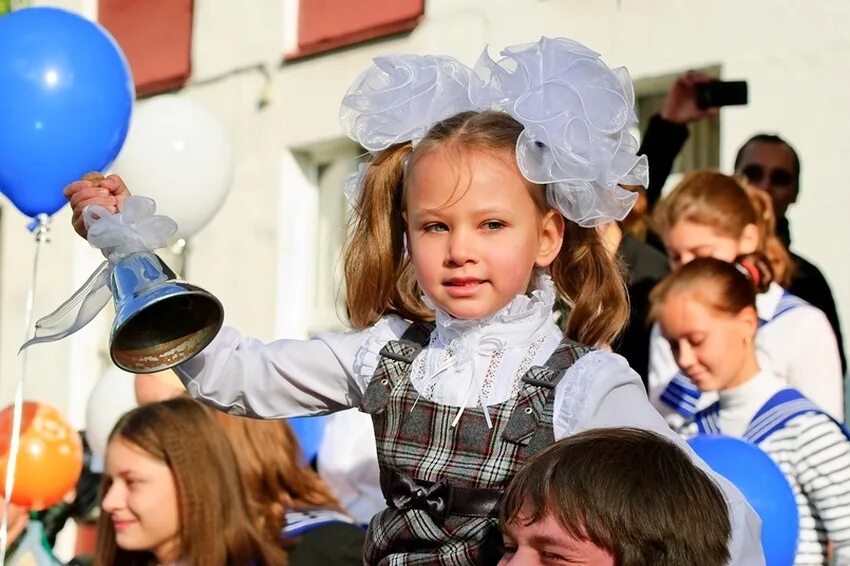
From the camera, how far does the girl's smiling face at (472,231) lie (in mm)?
2705

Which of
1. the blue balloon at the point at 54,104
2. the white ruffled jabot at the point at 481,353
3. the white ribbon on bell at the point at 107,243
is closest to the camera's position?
the white ribbon on bell at the point at 107,243

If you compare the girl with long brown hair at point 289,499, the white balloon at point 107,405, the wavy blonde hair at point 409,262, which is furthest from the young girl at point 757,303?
the white balloon at point 107,405

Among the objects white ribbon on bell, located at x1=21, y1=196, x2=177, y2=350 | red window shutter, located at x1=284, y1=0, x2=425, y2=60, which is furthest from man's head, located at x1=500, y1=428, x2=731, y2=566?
red window shutter, located at x1=284, y1=0, x2=425, y2=60

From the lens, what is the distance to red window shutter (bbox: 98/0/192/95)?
10.1m

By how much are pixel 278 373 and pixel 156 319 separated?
39 centimetres

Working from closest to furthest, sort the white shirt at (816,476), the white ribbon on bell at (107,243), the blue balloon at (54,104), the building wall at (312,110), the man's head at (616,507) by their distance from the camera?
the man's head at (616,507) → the white ribbon on bell at (107,243) → the white shirt at (816,476) → the blue balloon at (54,104) → the building wall at (312,110)

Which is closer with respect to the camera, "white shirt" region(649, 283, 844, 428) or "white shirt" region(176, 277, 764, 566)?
"white shirt" region(176, 277, 764, 566)

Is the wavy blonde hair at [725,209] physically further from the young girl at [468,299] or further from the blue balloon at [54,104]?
the young girl at [468,299]

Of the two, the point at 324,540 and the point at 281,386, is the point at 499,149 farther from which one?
the point at 324,540

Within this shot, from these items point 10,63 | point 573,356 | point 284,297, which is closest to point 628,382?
point 573,356

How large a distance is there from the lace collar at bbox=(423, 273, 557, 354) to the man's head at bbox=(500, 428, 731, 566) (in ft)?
1.71

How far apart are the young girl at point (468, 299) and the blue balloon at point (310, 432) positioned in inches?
90.8

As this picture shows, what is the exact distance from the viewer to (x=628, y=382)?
2627 millimetres

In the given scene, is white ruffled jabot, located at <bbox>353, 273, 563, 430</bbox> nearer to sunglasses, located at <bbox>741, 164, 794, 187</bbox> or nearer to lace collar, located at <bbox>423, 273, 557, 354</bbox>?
lace collar, located at <bbox>423, 273, 557, 354</bbox>
